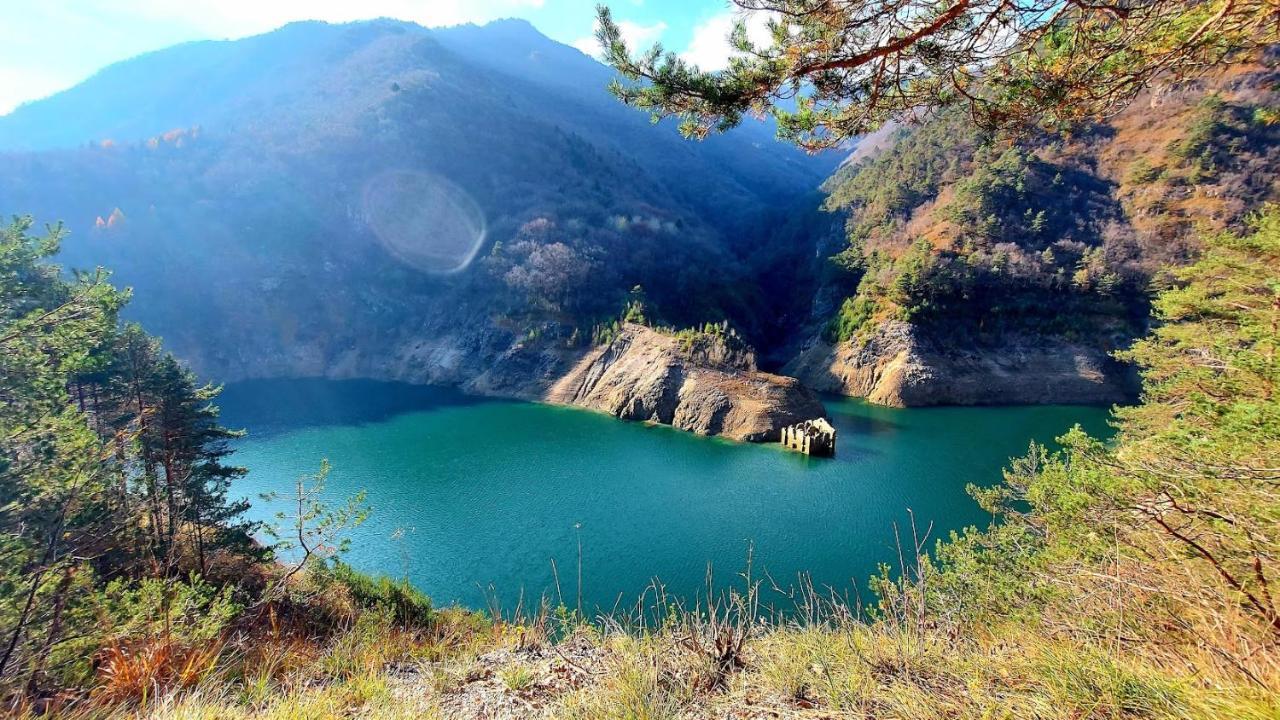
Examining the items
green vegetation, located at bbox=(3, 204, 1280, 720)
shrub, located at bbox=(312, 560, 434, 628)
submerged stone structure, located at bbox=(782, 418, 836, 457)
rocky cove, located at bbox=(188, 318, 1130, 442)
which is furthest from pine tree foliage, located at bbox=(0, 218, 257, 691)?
rocky cove, located at bbox=(188, 318, 1130, 442)

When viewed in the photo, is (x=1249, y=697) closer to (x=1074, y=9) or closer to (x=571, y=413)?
(x=1074, y=9)

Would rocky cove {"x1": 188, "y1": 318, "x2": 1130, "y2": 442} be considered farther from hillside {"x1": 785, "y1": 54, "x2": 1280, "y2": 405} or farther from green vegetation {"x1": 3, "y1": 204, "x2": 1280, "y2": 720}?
green vegetation {"x1": 3, "y1": 204, "x2": 1280, "y2": 720}

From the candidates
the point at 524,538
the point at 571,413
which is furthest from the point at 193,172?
the point at 524,538

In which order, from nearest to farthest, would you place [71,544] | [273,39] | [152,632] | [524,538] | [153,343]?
[152,632] < [71,544] < [153,343] < [524,538] < [273,39]

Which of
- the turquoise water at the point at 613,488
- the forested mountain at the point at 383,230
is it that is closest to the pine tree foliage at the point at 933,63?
the turquoise water at the point at 613,488

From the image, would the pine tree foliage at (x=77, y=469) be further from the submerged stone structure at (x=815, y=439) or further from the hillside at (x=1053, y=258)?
the hillside at (x=1053, y=258)

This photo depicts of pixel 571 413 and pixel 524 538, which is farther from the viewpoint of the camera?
pixel 571 413
